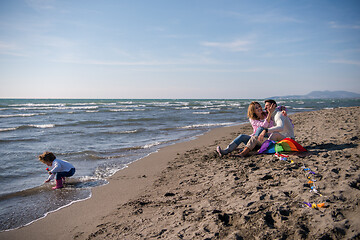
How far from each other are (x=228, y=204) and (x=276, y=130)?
2.81 metres

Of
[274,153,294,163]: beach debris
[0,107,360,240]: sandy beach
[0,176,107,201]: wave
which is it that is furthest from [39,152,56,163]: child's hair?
[274,153,294,163]: beach debris

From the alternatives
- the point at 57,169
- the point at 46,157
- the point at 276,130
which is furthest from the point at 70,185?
the point at 276,130

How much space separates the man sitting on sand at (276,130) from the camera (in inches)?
204

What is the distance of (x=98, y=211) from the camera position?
368cm

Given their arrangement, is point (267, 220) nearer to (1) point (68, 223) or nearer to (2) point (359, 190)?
(2) point (359, 190)

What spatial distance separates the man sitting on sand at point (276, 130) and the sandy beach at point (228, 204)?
1.17 ft

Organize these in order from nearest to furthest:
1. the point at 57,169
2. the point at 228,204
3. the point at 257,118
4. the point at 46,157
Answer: the point at 228,204 → the point at 57,169 → the point at 46,157 → the point at 257,118

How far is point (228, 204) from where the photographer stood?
3.04 m

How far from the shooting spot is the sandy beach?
240cm

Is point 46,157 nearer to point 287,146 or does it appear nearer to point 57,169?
point 57,169

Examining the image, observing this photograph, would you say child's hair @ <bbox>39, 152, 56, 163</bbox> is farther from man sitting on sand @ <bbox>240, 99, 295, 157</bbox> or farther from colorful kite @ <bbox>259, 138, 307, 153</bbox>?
colorful kite @ <bbox>259, 138, 307, 153</bbox>

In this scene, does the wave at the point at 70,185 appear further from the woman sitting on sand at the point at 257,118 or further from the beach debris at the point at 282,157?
the beach debris at the point at 282,157

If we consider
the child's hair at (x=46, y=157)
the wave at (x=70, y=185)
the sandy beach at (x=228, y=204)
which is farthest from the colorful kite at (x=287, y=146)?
the child's hair at (x=46, y=157)

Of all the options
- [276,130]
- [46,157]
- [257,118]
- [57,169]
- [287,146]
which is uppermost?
[257,118]
